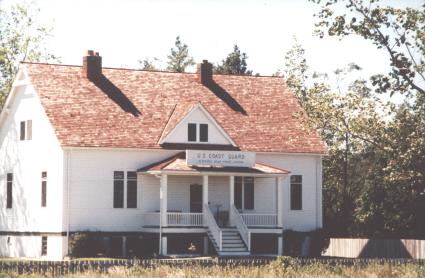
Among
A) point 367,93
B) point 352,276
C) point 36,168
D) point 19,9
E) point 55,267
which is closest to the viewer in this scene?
point 352,276

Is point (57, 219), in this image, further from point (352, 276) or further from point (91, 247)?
point (352, 276)

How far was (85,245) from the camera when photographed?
167 ft

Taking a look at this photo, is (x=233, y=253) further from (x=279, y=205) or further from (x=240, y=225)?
(x=279, y=205)

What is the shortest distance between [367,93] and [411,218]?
791 centimetres

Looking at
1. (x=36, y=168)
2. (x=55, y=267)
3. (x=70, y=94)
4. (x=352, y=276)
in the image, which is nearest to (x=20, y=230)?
(x=36, y=168)

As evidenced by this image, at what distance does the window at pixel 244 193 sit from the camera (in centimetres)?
5578

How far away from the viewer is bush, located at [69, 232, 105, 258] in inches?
1991

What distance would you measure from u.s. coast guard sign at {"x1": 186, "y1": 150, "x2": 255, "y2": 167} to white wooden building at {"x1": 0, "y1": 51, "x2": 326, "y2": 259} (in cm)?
6

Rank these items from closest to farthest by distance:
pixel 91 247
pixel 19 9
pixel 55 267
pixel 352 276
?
pixel 352 276 → pixel 55 267 → pixel 91 247 → pixel 19 9

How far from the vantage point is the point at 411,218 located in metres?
57.0

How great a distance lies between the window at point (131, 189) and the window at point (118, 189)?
309mm

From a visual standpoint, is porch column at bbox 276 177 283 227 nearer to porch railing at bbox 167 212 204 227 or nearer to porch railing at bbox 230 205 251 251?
porch railing at bbox 230 205 251 251

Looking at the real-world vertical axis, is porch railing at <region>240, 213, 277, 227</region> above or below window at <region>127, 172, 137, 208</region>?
below

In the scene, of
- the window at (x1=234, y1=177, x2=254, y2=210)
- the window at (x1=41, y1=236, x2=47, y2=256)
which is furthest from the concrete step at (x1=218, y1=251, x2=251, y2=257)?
the window at (x1=41, y1=236, x2=47, y2=256)
